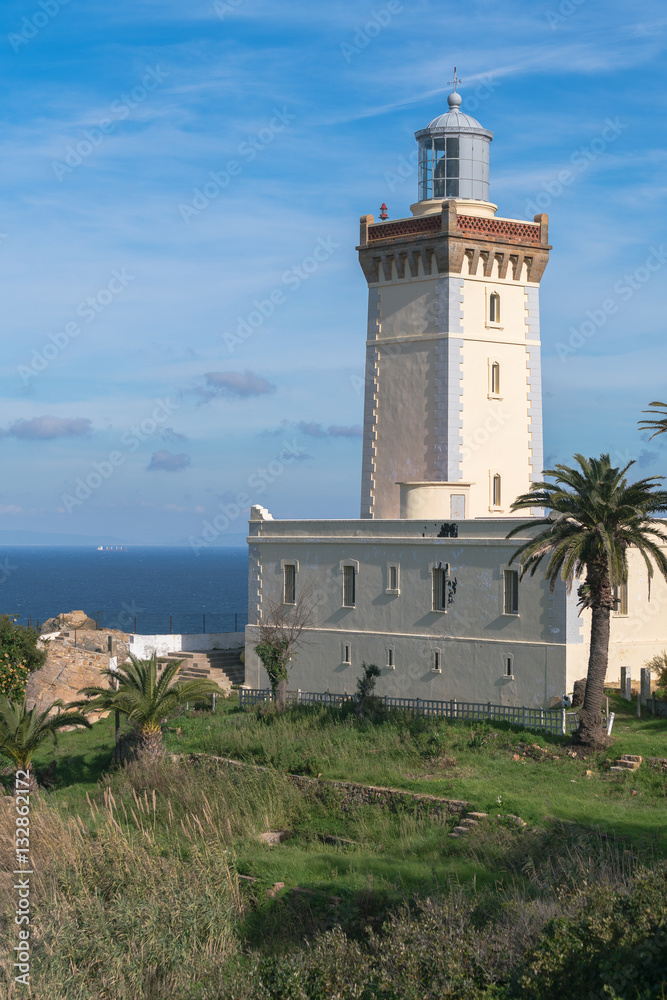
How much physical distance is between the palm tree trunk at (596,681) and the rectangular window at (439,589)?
19.6 ft

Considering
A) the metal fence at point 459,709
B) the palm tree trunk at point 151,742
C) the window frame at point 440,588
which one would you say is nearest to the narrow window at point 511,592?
the window frame at point 440,588

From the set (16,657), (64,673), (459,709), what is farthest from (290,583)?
(64,673)

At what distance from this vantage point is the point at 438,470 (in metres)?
33.1

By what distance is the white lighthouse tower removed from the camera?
3316cm

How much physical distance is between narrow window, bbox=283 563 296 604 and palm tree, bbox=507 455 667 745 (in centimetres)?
1085

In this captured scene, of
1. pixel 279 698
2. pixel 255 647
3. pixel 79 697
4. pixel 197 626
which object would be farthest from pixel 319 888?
pixel 197 626

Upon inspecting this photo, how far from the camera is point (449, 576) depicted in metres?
30.5

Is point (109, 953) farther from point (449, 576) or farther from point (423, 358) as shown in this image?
point (423, 358)

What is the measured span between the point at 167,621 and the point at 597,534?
79971 millimetres

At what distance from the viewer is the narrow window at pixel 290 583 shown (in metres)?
34.7

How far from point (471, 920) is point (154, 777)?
44.2ft

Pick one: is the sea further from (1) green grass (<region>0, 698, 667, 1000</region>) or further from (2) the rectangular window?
(1) green grass (<region>0, 698, 667, 1000</region>)

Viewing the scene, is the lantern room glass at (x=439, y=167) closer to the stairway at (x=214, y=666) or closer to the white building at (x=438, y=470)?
the white building at (x=438, y=470)

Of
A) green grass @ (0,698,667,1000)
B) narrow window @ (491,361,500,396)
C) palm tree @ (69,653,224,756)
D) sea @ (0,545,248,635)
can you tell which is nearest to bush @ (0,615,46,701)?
green grass @ (0,698,667,1000)
